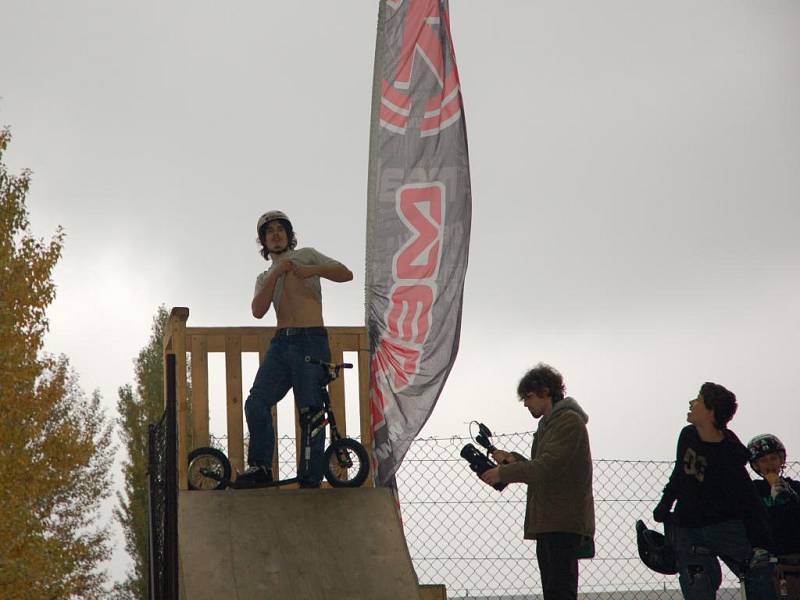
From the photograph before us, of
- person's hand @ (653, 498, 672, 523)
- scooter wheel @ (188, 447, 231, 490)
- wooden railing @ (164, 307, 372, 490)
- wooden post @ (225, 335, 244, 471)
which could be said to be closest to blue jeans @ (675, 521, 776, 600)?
person's hand @ (653, 498, 672, 523)

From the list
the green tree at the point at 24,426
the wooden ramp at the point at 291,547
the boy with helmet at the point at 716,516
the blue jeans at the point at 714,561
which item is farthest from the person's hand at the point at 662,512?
the green tree at the point at 24,426

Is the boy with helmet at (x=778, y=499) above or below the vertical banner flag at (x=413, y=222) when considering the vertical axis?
below

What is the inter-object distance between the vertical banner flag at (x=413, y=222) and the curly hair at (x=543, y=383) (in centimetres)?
200

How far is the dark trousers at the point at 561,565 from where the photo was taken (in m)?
5.80

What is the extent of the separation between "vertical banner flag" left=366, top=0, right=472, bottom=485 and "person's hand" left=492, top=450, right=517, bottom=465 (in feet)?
5.67

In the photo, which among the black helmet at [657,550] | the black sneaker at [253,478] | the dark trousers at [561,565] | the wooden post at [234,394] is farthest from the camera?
the wooden post at [234,394]

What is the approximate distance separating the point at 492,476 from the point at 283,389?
2279 millimetres

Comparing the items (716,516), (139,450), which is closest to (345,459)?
(716,516)

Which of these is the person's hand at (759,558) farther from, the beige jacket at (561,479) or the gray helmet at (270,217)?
the gray helmet at (270,217)

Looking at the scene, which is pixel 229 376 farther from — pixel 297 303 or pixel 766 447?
pixel 766 447

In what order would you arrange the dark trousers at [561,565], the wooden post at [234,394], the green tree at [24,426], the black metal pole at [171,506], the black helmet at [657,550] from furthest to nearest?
1. the green tree at [24,426]
2. the wooden post at [234,394]
3. the black helmet at [657,550]
4. the dark trousers at [561,565]
5. the black metal pole at [171,506]

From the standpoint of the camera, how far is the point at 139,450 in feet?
105

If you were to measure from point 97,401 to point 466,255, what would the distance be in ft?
82.4

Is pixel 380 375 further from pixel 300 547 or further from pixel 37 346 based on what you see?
pixel 37 346
